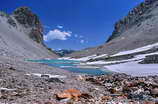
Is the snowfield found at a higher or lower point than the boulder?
higher

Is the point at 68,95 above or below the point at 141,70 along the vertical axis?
below

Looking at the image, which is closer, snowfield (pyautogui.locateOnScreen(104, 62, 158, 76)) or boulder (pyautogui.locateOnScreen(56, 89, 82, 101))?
boulder (pyautogui.locateOnScreen(56, 89, 82, 101))

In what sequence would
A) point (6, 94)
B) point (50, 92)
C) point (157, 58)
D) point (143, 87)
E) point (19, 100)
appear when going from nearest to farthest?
point (19, 100)
point (6, 94)
point (50, 92)
point (143, 87)
point (157, 58)

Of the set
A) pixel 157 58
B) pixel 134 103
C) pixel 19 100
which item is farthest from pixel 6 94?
pixel 157 58

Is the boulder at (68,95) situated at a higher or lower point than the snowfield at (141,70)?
lower

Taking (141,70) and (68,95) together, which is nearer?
(68,95)

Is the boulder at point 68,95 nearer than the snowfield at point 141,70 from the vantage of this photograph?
Yes

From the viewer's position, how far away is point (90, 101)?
12.4 meters

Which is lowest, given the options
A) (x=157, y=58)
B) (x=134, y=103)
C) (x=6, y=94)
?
(x=134, y=103)

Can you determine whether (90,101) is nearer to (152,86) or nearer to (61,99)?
(61,99)

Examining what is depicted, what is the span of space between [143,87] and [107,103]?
701 cm

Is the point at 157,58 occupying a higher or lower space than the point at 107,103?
higher

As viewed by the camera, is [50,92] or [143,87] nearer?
[50,92]

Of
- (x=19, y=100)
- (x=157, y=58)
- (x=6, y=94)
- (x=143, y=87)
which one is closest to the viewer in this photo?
(x=19, y=100)
